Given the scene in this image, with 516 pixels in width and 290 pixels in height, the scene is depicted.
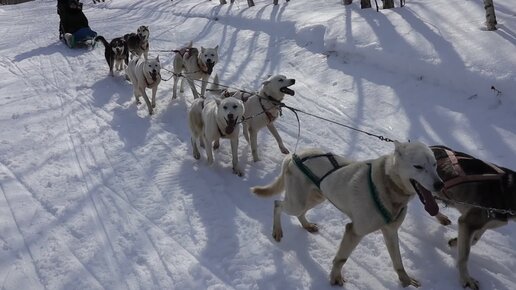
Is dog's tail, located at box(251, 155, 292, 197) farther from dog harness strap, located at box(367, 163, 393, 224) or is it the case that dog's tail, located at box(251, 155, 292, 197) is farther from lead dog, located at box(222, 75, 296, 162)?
lead dog, located at box(222, 75, 296, 162)

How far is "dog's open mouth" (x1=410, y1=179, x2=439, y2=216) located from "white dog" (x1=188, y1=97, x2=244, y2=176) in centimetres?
250

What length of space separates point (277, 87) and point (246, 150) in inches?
38.4

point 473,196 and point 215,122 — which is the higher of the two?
point 215,122

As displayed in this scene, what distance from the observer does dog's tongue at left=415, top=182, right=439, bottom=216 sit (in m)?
2.76

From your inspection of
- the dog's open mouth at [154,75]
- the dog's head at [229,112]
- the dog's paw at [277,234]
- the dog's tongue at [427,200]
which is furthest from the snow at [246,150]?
the dog's tongue at [427,200]

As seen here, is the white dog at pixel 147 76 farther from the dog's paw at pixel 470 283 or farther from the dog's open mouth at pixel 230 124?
the dog's paw at pixel 470 283

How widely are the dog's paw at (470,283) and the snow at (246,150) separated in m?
0.12

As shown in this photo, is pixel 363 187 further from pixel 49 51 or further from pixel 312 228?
pixel 49 51

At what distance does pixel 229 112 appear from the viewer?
4852 mm

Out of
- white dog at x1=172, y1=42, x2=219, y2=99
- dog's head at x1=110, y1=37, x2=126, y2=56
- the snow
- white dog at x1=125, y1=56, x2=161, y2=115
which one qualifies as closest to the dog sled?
the snow

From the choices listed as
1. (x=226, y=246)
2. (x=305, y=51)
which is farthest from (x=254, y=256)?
(x=305, y=51)

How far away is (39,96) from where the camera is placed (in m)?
8.19

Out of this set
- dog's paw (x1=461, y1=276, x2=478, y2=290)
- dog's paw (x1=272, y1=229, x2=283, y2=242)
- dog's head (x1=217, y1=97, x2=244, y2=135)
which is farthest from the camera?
dog's head (x1=217, y1=97, x2=244, y2=135)

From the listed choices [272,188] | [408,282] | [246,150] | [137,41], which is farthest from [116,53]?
[408,282]
